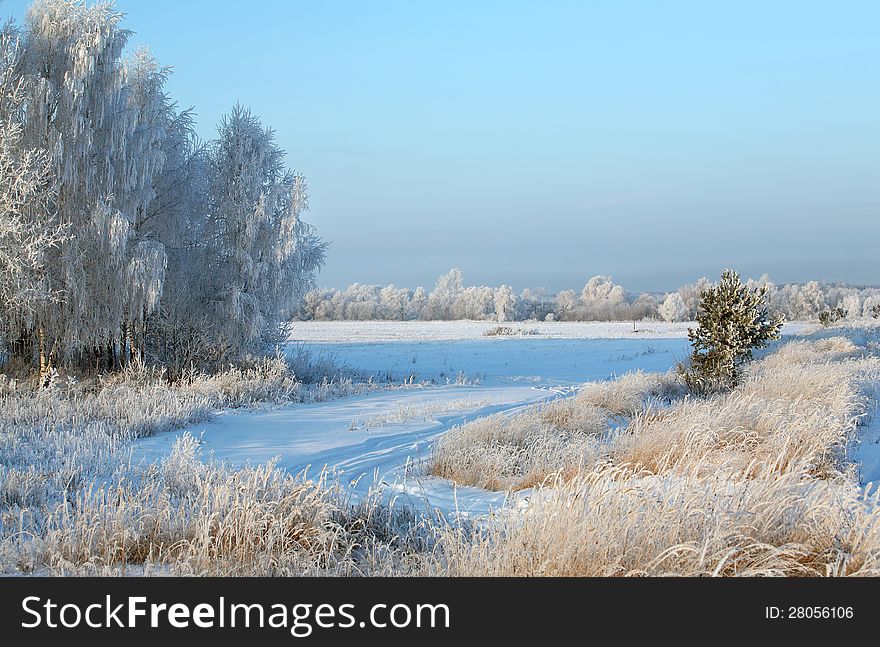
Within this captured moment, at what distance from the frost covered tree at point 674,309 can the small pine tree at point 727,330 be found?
82619 mm

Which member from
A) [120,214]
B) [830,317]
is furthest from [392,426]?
[830,317]

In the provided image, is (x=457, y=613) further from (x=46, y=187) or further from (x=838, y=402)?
(x=46, y=187)

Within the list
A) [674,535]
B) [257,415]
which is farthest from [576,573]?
[257,415]

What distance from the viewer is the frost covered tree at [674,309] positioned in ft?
320

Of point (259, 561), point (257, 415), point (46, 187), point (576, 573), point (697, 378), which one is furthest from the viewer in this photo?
point (697, 378)

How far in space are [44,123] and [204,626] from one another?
47.6ft

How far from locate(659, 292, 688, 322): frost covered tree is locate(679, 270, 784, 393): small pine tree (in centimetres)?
8262

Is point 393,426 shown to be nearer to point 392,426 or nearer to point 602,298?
point 392,426

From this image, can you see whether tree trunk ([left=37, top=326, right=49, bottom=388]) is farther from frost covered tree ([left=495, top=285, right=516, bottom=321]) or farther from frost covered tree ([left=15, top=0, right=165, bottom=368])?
frost covered tree ([left=495, top=285, right=516, bottom=321])

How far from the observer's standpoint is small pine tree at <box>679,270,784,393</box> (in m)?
16.4

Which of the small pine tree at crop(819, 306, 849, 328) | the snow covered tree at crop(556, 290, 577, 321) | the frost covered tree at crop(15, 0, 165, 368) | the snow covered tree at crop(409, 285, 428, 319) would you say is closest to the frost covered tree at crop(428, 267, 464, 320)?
the snow covered tree at crop(409, 285, 428, 319)

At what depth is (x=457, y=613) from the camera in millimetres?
3541

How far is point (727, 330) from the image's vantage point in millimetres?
16906

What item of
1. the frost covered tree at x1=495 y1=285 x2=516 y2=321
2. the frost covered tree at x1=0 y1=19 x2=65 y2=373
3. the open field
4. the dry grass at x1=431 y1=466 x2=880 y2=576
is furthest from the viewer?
the frost covered tree at x1=495 y1=285 x2=516 y2=321
